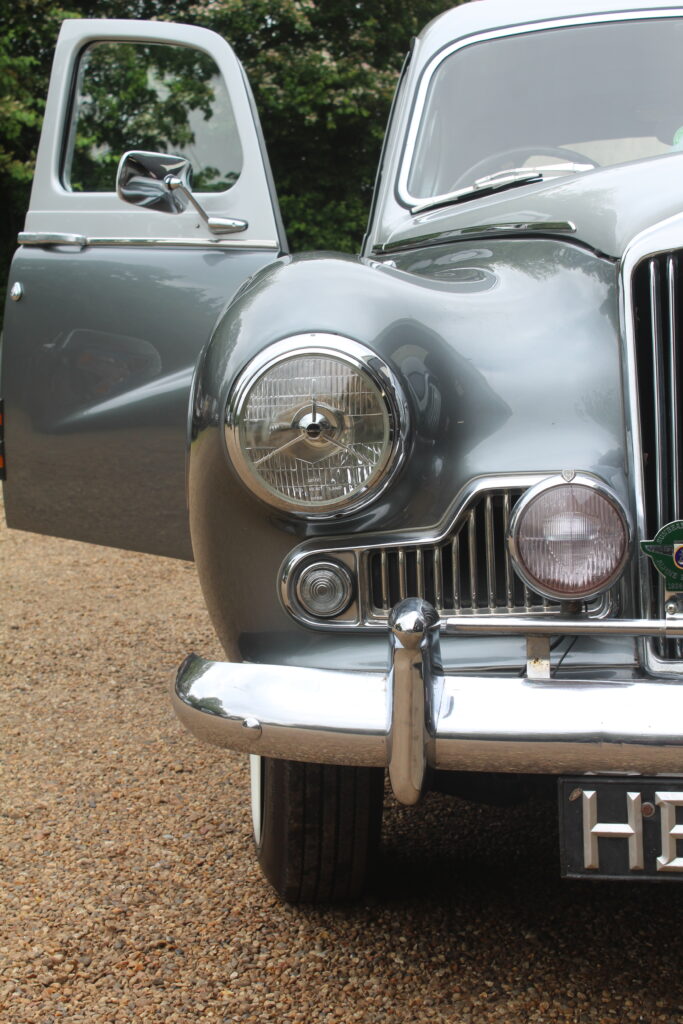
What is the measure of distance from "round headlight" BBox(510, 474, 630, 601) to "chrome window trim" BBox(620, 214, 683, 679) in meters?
0.07


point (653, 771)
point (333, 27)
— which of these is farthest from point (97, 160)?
point (333, 27)

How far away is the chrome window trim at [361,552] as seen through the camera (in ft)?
5.87

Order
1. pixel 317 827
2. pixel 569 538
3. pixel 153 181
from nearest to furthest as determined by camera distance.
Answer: pixel 569 538 → pixel 317 827 → pixel 153 181

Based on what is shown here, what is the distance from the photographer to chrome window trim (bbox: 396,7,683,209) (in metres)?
3.16

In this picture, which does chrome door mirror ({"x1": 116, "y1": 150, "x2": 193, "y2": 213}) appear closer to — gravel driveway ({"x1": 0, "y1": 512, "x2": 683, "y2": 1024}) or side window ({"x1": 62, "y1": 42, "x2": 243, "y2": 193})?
side window ({"x1": 62, "y1": 42, "x2": 243, "y2": 193})

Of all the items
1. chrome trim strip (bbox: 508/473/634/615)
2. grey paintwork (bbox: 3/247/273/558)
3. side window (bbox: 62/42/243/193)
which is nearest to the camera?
chrome trim strip (bbox: 508/473/634/615)

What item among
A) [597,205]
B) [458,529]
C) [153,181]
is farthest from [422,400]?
[153,181]

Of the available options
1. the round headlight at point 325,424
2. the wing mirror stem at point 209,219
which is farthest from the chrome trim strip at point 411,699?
the wing mirror stem at point 209,219

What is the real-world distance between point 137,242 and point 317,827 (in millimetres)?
1911

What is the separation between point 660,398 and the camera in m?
1.80

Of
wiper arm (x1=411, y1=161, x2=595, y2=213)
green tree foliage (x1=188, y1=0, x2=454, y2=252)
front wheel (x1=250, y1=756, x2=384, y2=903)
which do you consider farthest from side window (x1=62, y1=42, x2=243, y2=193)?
green tree foliage (x1=188, y1=0, x2=454, y2=252)

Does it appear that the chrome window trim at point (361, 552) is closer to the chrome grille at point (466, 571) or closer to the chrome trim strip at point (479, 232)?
the chrome grille at point (466, 571)

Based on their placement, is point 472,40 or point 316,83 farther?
point 316,83

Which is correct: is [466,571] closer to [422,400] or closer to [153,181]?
[422,400]
